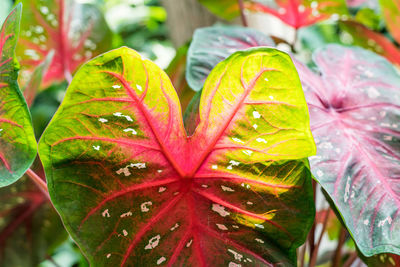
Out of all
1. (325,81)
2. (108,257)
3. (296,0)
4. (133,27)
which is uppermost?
(296,0)

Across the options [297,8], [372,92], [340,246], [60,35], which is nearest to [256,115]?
[372,92]

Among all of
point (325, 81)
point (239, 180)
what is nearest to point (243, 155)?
point (239, 180)

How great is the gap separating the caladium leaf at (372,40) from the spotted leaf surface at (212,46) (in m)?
0.43

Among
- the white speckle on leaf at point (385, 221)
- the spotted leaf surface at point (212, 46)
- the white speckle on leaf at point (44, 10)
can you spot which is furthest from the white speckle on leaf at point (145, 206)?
the white speckle on leaf at point (44, 10)

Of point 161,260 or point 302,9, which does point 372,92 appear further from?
point 161,260

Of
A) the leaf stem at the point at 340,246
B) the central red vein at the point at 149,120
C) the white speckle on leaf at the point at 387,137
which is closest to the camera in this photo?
the central red vein at the point at 149,120

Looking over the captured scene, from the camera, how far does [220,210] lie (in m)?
0.49

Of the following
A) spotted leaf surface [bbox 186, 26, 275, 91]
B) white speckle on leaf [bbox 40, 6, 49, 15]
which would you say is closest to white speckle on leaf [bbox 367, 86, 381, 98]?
spotted leaf surface [bbox 186, 26, 275, 91]

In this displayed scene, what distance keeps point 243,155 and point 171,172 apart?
0.34 ft

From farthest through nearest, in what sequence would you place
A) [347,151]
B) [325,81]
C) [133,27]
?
[133,27]
[325,81]
[347,151]

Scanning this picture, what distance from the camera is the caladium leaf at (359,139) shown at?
46cm

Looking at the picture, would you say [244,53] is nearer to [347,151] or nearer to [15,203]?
[347,151]

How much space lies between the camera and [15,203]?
0.88 m

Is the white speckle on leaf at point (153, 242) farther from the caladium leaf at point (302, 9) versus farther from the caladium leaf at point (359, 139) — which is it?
the caladium leaf at point (302, 9)
